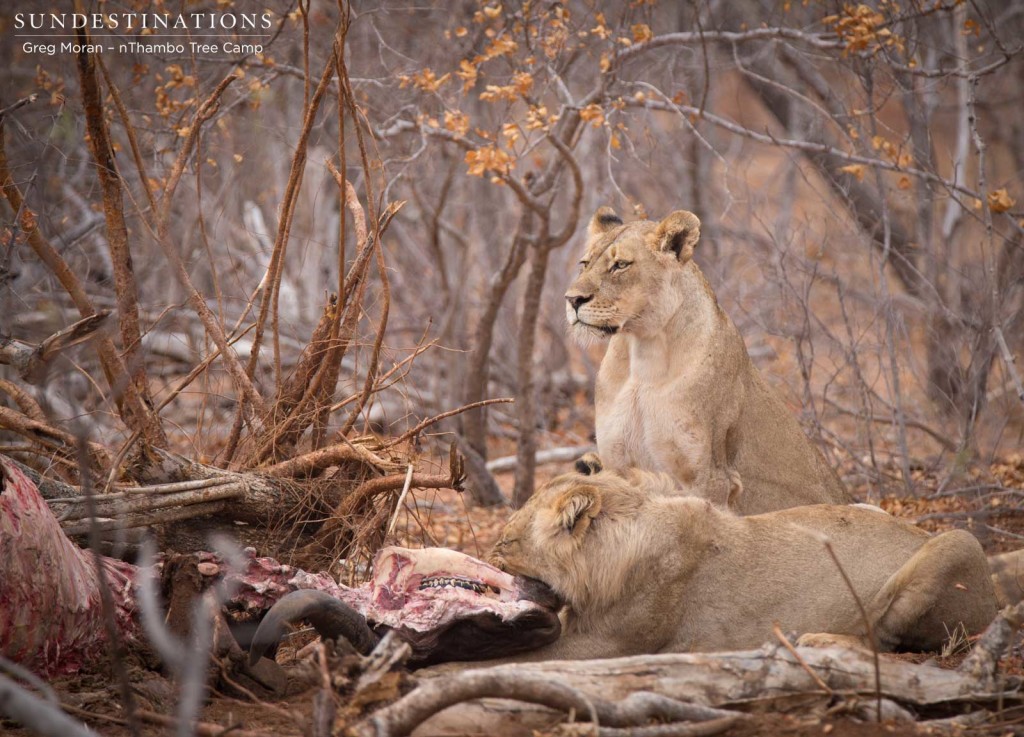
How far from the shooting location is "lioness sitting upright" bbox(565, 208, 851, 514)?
5438 millimetres

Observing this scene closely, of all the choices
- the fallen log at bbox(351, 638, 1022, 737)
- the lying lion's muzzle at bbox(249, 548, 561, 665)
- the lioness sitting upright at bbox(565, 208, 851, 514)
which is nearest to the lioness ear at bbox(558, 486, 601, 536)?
the lying lion's muzzle at bbox(249, 548, 561, 665)

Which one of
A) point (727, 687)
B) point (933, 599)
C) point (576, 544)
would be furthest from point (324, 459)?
point (933, 599)

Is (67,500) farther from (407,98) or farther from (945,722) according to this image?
(407,98)

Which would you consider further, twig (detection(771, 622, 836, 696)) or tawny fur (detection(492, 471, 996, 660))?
tawny fur (detection(492, 471, 996, 660))

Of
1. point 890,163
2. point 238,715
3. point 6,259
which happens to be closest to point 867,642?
point 238,715

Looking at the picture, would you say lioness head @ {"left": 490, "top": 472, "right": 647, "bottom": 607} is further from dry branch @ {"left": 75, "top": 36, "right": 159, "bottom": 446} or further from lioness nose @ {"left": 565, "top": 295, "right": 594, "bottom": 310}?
dry branch @ {"left": 75, "top": 36, "right": 159, "bottom": 446}

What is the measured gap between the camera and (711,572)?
434 centimetres

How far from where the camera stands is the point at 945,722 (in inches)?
130

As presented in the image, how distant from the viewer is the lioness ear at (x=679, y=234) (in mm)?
5445

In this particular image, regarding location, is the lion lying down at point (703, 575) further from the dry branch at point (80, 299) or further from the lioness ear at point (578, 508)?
the dry branch at point (80, 299)

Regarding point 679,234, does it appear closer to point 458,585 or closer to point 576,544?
point 576,544

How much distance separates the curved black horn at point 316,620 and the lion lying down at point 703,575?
0.30m

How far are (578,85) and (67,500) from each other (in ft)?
24.3

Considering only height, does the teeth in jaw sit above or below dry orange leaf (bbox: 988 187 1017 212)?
below
